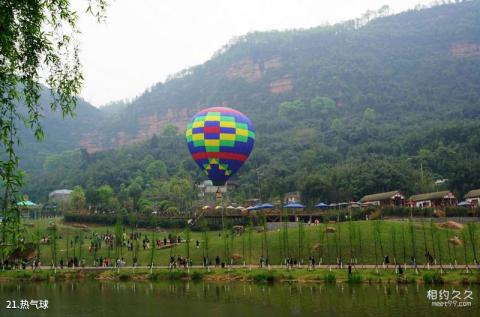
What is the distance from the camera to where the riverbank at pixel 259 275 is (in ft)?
113

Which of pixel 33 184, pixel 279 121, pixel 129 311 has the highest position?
pixel 279 121

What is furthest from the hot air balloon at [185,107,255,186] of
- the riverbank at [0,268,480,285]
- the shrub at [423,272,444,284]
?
the shrub at [423,272,444,284]

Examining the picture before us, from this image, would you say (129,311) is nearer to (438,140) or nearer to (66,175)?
(438,140)

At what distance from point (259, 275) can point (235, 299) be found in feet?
30.9

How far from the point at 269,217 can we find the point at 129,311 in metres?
41.3

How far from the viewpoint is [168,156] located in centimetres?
16975

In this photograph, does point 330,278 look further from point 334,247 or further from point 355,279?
point 334,247

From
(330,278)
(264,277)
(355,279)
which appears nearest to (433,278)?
(355,279)

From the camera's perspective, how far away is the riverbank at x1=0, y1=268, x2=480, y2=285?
113 feet

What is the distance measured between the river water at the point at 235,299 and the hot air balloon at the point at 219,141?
74.1 ft

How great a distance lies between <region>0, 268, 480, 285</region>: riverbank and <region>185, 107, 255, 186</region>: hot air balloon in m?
18.5

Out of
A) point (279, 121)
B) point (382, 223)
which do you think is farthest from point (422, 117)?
point (382, 223)

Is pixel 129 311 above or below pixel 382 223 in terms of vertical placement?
below

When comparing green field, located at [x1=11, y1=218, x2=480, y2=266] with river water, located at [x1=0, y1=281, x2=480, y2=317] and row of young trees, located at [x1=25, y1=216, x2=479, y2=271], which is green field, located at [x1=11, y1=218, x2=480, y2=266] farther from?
river water, located at [x1=0, y1=281, x2=480, y2=317]
